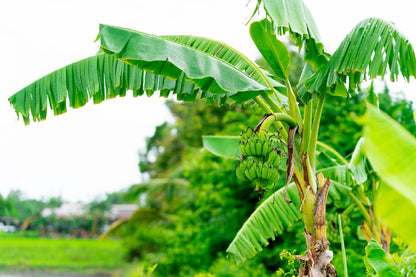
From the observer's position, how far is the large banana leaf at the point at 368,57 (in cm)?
220

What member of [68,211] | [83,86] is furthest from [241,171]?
[68,211]

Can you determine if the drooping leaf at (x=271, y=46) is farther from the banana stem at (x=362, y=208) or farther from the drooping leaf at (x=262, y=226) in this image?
the banana stem at (x=362, y=208)

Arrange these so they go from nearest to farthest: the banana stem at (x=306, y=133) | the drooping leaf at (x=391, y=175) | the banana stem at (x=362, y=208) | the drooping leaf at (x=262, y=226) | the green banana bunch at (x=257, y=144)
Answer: the drooping leaf at (x=391, y=175) < the green banana bunch at (x=257, y=144) < the banana stem at (x=306, y=133) < the drooping leaf at (x=262, y=226) < the banana stem at (x=362, y=208)

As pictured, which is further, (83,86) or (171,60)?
(83,86)

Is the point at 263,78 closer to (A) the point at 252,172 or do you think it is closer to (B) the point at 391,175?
(A) the point at 252,172

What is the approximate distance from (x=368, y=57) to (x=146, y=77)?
134 cm

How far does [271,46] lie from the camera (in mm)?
2598

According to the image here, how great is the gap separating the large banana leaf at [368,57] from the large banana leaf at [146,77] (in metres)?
0.39

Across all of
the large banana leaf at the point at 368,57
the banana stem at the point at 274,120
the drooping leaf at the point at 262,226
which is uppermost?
the large banana leaf at the point at 368,57

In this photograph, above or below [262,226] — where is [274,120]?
above

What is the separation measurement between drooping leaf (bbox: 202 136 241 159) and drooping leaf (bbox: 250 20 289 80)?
1.20 metres

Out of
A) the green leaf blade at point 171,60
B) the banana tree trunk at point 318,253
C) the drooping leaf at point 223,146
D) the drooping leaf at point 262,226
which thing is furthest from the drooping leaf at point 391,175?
the drooping leaf at point 223,146

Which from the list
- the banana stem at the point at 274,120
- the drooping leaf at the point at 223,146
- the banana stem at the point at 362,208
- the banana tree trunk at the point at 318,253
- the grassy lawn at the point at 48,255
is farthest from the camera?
the grassy lawn at the point at 48,255

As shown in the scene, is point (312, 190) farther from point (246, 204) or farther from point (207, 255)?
point (207, 255)
